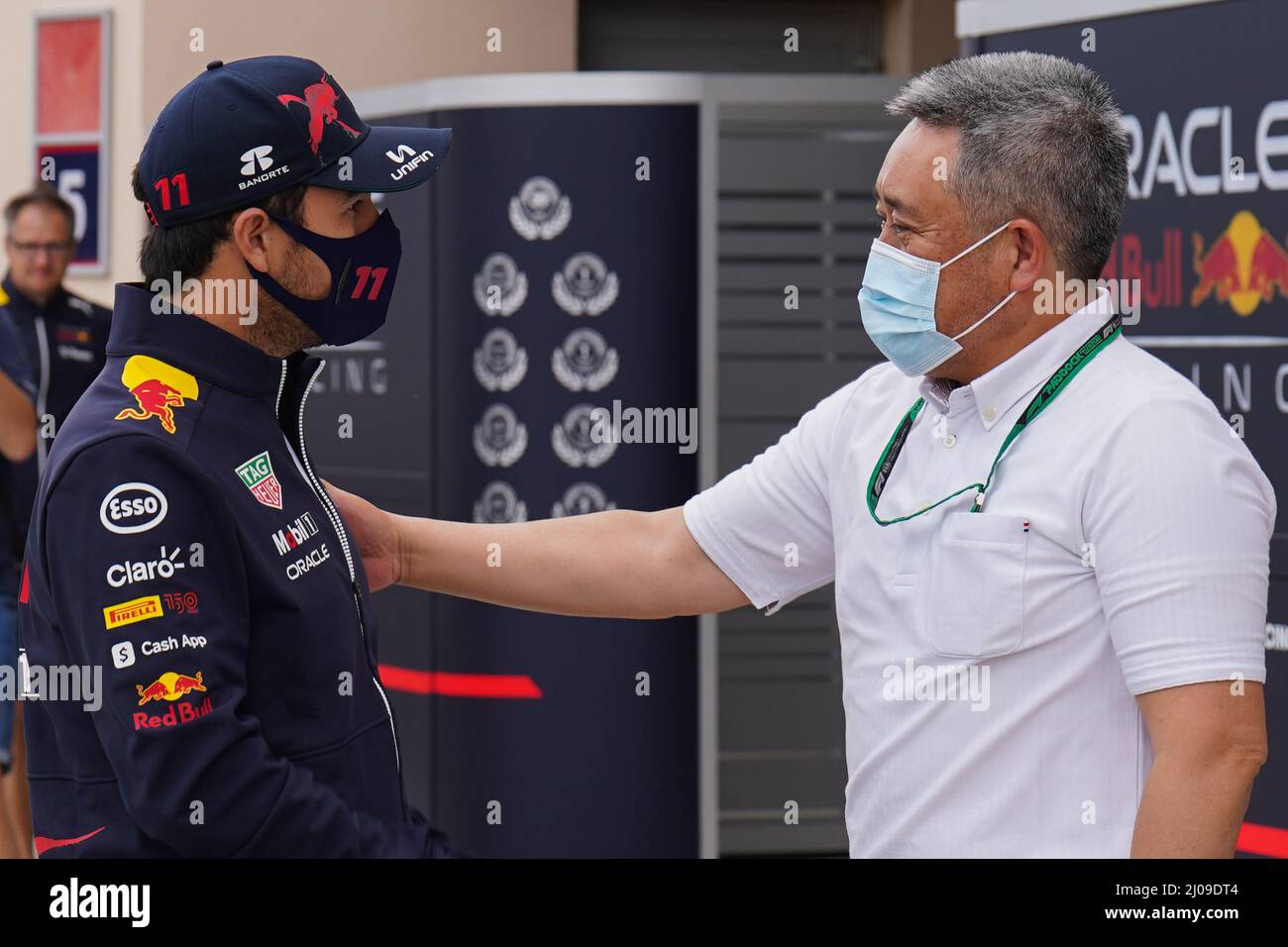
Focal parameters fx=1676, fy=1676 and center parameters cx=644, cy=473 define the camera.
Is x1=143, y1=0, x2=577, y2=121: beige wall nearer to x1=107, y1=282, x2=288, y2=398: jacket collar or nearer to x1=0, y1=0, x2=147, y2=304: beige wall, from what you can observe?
x1=0, y1=0, x2=147, y2=304: beige wall

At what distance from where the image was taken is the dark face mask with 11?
208 centimetres

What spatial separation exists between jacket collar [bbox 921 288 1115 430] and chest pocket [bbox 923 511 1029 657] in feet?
0.54

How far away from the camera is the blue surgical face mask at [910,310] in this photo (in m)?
2.20

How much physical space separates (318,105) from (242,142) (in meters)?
0.12

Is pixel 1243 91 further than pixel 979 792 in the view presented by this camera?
Yes

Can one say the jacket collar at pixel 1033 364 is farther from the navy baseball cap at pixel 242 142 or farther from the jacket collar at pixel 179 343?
the jacket collar at pixel 179 343

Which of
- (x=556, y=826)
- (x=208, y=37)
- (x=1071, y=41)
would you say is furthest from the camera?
(x=208, y=37)

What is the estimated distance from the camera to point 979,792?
2023 millimetres

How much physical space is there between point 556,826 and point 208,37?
191 inches

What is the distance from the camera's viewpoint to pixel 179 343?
1.94 meters

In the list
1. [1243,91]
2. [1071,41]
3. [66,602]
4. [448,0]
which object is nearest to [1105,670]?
[66,602]

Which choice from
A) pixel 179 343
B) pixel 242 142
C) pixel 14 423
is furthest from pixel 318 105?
pixel 14 423

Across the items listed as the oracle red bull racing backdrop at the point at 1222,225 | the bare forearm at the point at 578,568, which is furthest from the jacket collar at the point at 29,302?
the oracle red bull racing backdrop at the point at 1222,225

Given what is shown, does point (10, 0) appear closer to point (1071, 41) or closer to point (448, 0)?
point (448, 0)
